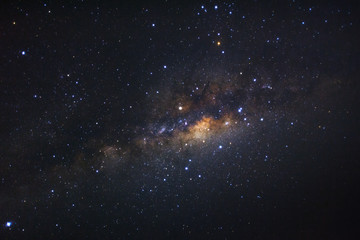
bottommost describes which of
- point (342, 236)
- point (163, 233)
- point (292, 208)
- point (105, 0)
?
point (342, 236)

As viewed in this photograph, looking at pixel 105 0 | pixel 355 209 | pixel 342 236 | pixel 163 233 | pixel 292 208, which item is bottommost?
pixel 342 236

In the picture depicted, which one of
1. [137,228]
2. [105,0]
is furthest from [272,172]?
[105,0]

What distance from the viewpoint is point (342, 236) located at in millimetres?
14164

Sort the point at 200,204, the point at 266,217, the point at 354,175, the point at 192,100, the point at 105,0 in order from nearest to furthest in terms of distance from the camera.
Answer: the point at 105,0
the point at 192,100
the point at 200,204
the point at 354,175
the point at 266,217

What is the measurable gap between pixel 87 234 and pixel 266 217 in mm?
10093

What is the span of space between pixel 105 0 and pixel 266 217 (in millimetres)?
14154

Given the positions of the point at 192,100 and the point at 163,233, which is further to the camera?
the point at 163,233

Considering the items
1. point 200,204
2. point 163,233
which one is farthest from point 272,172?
point 163,233

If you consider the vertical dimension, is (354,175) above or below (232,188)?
below

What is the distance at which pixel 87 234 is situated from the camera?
908 cm

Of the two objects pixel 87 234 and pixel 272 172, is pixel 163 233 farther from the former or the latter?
pixel 272 172

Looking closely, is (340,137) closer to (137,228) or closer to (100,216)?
(100,216)

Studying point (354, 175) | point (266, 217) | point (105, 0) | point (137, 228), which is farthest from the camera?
point (266, 217)

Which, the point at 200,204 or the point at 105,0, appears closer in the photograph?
the point at 105,0
